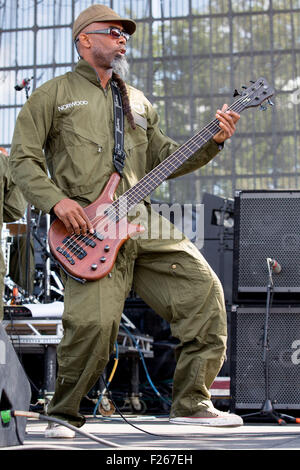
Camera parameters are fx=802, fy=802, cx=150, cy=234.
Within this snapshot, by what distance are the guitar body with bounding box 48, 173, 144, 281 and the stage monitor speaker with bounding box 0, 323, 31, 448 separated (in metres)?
0.95

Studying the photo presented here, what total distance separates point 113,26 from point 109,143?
0.60 metres

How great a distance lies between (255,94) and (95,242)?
3.81 ft

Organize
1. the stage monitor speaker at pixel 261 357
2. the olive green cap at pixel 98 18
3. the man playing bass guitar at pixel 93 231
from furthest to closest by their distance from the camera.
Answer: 1. the stage monitor speaker at pixel 261 357
2. the olive green cap at pixel 98 18
3. the man playing bass guitar at pixel 93 231

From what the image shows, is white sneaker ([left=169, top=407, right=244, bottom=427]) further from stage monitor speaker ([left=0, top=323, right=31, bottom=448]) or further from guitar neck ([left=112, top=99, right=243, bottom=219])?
stage monitor speaker ([left=0, top=323, right=31, bottom=448])

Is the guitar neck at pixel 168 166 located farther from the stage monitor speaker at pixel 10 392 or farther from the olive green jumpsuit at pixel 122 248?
the stage monitor speaker at pixel 10 392

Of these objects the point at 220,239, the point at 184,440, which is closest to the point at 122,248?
the point at 184,440

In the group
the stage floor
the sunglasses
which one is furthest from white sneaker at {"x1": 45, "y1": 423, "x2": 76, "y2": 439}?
the sunglasses

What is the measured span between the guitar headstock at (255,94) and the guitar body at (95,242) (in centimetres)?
81

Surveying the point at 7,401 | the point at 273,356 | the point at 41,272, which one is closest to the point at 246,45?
the point at 41,272

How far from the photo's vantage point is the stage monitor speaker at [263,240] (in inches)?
204

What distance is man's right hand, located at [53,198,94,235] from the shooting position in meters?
3.58

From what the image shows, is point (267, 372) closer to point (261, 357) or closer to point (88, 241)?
point (261, 357)

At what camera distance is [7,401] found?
255 cm

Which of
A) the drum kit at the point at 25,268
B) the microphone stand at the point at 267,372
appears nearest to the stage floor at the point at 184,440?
the microphone stand at the point at 267,372
